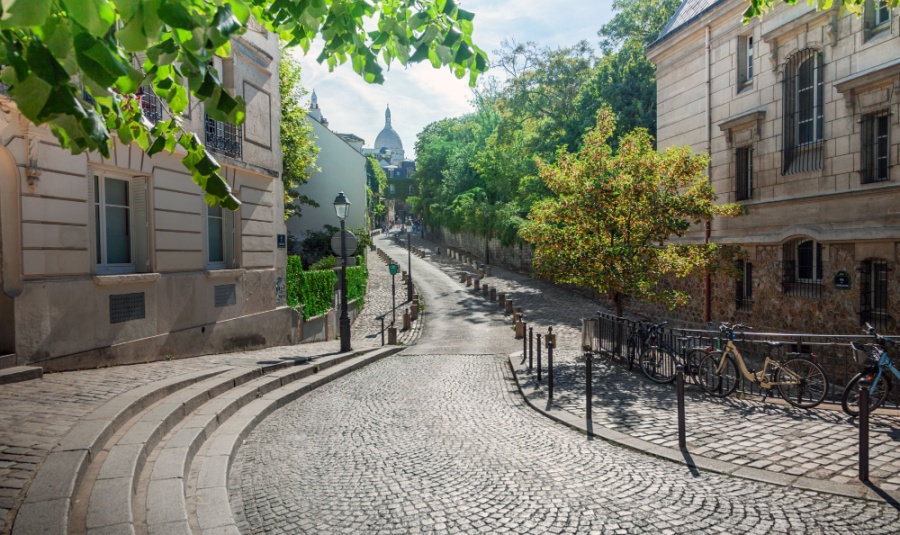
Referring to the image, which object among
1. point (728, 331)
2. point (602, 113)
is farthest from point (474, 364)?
point (602, 113)

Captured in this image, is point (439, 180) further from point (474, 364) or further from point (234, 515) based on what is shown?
point (234, 515)

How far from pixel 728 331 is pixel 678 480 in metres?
4.29

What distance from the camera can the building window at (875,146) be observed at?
1243 centimetres

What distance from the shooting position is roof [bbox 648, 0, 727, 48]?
17575 mm

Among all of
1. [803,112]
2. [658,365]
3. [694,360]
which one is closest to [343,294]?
[658,365]

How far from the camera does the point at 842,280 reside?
43.6ft

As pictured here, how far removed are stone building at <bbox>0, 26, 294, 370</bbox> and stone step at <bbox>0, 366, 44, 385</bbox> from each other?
1.09 feet

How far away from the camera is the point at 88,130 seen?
104 inches

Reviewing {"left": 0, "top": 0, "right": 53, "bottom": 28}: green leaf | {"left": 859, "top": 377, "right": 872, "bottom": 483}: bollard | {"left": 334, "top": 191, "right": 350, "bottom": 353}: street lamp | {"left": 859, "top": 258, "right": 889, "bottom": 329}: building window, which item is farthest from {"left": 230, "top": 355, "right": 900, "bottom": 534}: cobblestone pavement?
{"left": 859, "top": 258, "right": 889, "bottom": 329}: building window

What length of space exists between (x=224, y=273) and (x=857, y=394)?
1190 cm

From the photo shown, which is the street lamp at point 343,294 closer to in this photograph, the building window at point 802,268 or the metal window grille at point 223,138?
the metal window grille at point 223,138

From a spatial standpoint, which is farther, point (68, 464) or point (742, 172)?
point (742, 172)

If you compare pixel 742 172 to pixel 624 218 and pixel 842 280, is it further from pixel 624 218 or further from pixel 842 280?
pixel 624 218

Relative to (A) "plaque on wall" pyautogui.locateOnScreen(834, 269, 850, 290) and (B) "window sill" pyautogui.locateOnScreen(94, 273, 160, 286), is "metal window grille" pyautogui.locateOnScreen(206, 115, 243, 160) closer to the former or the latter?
(B) "window sill" pyautogui.locateOnScreen(94, 273, 160, 286)
